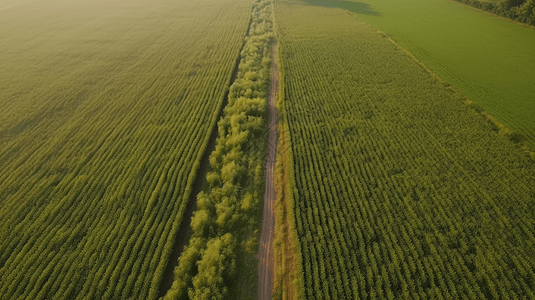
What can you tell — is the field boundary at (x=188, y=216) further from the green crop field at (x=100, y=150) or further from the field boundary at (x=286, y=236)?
the field boundary at (x=286, y=236)

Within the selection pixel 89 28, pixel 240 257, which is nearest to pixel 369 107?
pixel 240 257

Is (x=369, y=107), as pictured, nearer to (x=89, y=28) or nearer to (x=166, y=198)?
(x=166, y=198)

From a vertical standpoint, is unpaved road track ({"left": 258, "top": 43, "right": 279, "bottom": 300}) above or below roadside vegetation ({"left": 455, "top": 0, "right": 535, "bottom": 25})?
below

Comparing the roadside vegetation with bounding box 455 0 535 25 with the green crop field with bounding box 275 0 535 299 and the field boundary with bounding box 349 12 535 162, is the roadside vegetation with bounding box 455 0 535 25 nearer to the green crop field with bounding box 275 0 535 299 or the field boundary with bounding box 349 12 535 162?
the green crop field with bounding box 275 0 535 299

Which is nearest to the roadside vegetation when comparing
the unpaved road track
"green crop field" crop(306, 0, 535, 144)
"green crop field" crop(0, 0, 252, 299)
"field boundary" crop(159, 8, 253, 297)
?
"green crop field" crop(306, 0, 535, 144)

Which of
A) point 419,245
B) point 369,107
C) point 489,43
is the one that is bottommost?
point 419,245

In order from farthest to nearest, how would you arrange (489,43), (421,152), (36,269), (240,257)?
(489,43), (421,152), (240,257), (36,269)
